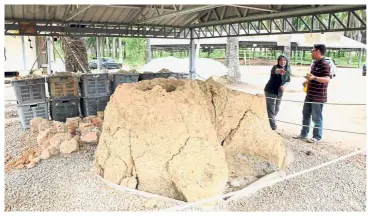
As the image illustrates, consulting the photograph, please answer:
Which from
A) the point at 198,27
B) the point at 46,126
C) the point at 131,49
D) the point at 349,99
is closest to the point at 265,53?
the point at 131,49

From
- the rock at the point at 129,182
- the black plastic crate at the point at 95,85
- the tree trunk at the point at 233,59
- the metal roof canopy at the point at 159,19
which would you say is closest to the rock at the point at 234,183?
the rock at the point at 129,182

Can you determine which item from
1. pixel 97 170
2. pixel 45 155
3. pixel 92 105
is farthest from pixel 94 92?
pixel 97 170

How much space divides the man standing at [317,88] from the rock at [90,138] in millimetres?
4891

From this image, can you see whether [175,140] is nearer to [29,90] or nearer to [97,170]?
[97,170]

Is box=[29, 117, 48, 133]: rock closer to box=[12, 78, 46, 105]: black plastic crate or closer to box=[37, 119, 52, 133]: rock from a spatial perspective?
box=[37, 119, 52, 133]: rock

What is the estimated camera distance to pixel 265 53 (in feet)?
142

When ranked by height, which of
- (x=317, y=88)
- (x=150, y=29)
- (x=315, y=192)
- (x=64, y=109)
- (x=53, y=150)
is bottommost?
(x=315, y=192)

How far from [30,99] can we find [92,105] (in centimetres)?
176

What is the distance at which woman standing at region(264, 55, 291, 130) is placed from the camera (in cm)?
792

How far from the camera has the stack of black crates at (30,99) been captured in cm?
802

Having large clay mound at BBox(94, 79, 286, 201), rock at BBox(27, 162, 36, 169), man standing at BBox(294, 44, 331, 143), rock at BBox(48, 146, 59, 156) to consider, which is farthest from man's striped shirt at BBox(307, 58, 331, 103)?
rock at BBox(27, 162, 36, 169)

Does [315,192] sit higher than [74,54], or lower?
lower

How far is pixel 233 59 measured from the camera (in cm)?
1889

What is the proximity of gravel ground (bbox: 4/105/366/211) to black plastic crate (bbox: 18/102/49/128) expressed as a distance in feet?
9.65
